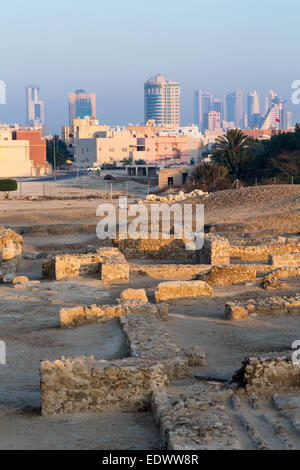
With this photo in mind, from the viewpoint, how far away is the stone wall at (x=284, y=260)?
53.5ft

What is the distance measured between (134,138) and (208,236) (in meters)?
77.2

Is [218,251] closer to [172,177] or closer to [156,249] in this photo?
[156,249]

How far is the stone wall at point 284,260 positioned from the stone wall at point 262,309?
186 inches

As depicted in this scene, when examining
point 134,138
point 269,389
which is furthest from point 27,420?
point 134,138

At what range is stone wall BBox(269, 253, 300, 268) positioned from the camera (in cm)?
1631

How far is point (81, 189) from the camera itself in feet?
169

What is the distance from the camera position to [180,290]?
1327 centimetres

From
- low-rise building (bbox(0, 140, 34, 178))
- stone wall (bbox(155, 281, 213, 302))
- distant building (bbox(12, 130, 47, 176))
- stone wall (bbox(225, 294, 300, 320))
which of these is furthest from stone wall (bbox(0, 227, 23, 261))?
distant building (bbox(12, 130, 47, 176))

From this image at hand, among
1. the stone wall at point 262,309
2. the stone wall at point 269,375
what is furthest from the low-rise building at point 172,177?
the stone wall at point 269,375

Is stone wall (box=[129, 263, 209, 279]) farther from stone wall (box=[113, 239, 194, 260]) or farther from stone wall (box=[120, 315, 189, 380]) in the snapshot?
stone wall (box=[120, 315, 189, 380])

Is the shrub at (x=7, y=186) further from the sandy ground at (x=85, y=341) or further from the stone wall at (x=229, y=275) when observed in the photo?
the stone wall at (x=229, y=275)

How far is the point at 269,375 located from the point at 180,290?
6.03 m

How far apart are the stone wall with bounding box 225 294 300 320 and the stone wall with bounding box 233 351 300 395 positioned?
3.99 m
